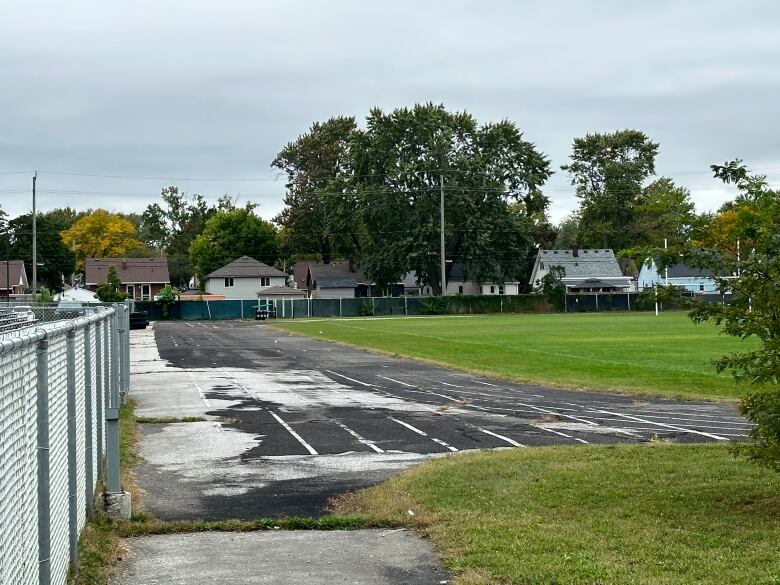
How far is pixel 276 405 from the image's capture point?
23984mm

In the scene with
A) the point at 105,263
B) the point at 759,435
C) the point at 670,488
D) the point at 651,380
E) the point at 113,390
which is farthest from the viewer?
the point at 105,263

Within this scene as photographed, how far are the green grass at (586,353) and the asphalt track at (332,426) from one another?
1.76 m

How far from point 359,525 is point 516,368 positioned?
23.8 m

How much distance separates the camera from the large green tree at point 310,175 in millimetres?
128375

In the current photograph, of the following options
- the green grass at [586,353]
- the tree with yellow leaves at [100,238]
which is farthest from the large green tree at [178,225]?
the green grass at [586,353]

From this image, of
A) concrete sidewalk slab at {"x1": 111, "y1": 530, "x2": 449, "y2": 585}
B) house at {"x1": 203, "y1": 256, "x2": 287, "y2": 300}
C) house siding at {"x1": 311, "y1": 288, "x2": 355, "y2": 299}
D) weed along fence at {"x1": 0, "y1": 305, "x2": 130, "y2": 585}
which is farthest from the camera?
house at {"x1": 203, "y1": 256, "x2": 287, "y2": 300}

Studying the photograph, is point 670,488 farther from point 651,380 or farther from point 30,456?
point 651,380

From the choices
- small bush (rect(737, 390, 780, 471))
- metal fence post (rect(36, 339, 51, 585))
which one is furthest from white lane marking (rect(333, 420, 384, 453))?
metal fence post (rect(36, 339, 51, 585))

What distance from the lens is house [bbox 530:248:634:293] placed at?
12056cm

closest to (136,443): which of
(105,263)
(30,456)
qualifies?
(30,456)

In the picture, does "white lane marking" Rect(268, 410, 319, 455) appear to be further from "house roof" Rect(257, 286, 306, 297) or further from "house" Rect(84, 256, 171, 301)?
"house" Rect(84, 256, 171, 301)

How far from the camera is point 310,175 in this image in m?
130

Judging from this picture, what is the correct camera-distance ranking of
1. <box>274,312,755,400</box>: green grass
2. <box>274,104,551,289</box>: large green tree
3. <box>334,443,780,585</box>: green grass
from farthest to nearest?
<box>274,104,551,289</box>: large green tree → <box>274,312,755,400</box>: green grass → <box>334,443,780,585</box>: green grass

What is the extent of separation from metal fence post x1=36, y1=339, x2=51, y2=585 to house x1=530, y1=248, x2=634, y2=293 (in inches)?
4489
